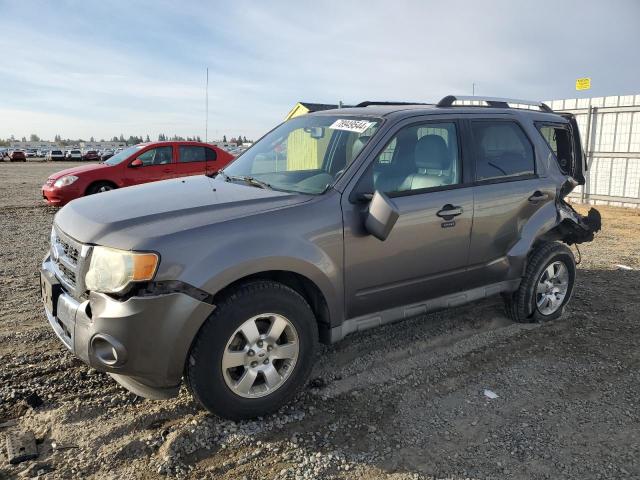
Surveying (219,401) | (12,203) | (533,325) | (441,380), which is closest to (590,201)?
(533,325)

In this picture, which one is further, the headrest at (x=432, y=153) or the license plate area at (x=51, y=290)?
the headrest at (x=432, y=153)

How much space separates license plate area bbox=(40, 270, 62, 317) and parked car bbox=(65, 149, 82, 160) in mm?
53060

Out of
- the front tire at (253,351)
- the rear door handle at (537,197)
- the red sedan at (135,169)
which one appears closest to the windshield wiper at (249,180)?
the front tire at (253,351)

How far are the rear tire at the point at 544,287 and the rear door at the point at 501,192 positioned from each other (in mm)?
211

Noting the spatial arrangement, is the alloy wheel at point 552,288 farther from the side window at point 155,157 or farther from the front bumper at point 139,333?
the side window at point 155,157

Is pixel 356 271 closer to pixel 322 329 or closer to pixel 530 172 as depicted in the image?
pixel 322 329

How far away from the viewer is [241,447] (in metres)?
2.83

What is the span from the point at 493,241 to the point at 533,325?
109cm

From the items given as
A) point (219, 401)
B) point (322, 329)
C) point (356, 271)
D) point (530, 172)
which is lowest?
point (219, 401)

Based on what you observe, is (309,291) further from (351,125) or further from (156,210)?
(351,125)

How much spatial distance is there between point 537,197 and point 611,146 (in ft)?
34.1

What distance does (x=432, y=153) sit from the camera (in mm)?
3871

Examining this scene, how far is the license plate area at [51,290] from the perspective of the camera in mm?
3057

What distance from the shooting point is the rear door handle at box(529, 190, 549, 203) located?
4.41 meters
